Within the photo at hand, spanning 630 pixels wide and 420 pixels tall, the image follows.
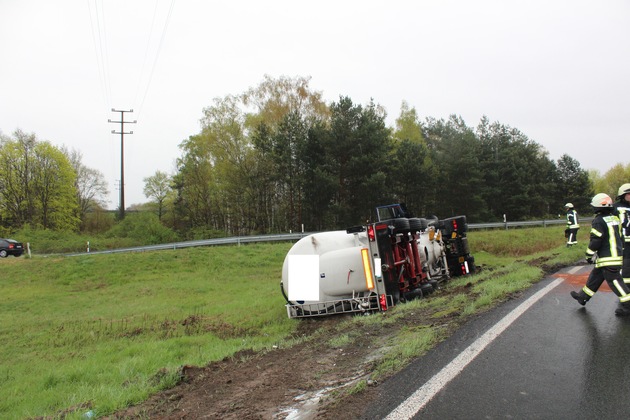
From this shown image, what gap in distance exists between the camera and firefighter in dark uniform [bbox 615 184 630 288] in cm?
546

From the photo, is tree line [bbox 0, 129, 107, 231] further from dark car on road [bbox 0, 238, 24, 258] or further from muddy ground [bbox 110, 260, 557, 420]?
muddy ground [bbox 110, 260, 557, 420]

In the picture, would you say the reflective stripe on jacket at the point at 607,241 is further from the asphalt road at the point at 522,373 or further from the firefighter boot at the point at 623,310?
the asphalt road at the point at 522,373

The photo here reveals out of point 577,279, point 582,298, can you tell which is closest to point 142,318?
point 582,298

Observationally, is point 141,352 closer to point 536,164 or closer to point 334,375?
point 334,375

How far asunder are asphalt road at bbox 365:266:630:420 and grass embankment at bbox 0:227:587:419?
0.36m

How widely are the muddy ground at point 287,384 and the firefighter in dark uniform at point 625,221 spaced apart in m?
2.30

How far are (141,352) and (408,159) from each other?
31.4 meters

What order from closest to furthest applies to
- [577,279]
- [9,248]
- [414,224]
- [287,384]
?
1. [287,384]
2. [577,279]
3. [414,224]
4. [9,248]

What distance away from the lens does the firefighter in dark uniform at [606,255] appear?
17.5ft

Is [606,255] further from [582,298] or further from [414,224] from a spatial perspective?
[414,224]

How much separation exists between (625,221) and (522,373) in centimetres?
355

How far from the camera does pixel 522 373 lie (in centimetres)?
339

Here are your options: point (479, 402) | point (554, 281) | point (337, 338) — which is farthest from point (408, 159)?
point (479, 402)

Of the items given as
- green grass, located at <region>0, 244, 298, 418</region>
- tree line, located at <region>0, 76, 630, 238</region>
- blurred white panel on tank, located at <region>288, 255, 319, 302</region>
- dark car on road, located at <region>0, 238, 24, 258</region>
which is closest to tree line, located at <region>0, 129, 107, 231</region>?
tree line, located at <region>0, 76, 630, 238</region>
